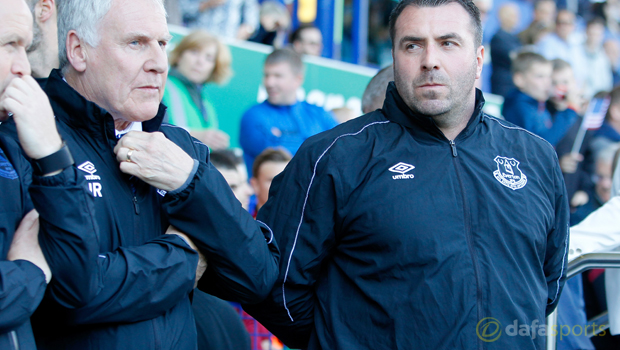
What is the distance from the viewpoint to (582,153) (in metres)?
6.58

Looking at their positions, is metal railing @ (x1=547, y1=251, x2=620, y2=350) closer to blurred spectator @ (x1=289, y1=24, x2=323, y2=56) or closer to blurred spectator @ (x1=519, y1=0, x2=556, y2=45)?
blurred spectator @ (x1=289, y1=24, x2=323, y2=56)

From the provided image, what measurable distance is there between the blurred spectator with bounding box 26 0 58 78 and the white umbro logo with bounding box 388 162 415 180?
158 centimetres

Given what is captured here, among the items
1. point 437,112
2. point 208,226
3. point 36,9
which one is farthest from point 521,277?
point 36,9

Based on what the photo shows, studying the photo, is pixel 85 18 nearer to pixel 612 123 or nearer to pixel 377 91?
pixel 377 91

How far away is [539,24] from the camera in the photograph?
938 centimetres

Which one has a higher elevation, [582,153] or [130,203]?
[130,203]

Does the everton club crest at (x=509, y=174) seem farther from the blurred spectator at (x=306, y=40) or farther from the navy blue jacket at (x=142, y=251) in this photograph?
the blurred spectator at (x=306, y=40)

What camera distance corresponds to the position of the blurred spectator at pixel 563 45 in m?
9.18

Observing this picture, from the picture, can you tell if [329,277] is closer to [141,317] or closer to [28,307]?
[141,317]

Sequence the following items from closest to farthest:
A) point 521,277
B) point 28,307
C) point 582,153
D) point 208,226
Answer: point 28,307, point 208,226, point 521,277, point 582,153

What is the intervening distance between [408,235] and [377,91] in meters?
1.11

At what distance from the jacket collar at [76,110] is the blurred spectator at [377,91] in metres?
1.41

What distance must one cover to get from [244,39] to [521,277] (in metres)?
5.17

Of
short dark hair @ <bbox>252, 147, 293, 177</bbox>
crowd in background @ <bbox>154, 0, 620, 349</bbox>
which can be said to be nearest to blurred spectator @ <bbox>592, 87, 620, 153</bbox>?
crowd in background @ <bbox>154, 0, 620, 349</bbox>
